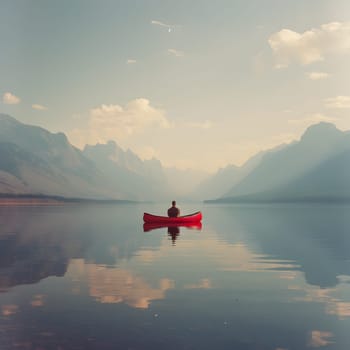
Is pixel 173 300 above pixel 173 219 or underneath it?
underneath

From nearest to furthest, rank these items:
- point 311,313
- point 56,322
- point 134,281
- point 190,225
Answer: point 56,322 → point 311,313 → point 134,281 → point 190,225

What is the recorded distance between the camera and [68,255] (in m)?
34.7

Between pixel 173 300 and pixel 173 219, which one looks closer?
pixel 173 300

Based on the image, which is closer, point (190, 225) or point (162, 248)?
point (162, 248)

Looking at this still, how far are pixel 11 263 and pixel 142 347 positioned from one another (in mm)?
Result: 19862

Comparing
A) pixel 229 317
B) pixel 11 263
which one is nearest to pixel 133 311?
pixel 229 317

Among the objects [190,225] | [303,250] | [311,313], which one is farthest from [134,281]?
[190,225]

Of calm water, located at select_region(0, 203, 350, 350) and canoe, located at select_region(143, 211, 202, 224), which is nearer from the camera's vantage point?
calm water, located at select_region(0, 203, 350, 350)

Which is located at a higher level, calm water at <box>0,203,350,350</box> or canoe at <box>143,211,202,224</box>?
canoe at <box>143,211,202,224</box>

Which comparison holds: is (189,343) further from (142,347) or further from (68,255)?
(68,255)

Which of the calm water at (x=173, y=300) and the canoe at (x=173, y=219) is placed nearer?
the calm water at (x=173, y=300)

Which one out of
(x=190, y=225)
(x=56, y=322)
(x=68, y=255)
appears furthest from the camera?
(x=190, y=225)

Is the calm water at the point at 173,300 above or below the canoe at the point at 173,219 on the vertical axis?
below

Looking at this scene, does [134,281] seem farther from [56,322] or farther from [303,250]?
[303,250]
